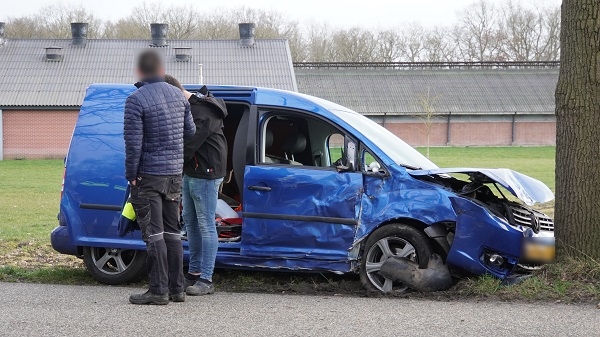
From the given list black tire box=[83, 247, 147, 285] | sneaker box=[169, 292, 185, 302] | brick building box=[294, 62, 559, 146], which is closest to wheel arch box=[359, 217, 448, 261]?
sneaker box=[169, 292, 185, 302]

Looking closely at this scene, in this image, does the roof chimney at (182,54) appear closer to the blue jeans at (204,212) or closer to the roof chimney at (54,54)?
the roof chimney at (54,54)

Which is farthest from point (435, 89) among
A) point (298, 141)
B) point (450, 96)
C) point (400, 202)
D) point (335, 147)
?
point (400, 202)

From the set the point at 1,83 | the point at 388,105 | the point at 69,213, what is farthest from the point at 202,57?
the point at 69,213

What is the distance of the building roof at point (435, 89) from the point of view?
231ft

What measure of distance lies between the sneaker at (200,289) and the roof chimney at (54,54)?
51.7 m

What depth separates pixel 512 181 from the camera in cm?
774

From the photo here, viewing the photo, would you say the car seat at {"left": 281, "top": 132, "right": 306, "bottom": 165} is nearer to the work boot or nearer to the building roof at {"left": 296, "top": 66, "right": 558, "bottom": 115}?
the work boot

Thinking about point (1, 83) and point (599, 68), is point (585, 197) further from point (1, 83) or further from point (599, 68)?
point (1, 83)

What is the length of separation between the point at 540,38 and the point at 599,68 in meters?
91.5

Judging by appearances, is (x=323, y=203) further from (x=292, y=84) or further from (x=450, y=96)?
(x=450, y=96)

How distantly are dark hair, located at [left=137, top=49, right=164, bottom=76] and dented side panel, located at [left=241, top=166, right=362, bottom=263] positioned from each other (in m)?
1.46

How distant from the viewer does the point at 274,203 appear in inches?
316

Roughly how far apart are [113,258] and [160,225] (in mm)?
1619

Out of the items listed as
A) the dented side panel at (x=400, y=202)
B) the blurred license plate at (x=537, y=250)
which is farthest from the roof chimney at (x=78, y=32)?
the blurred license plate at (x=537, y=250)
